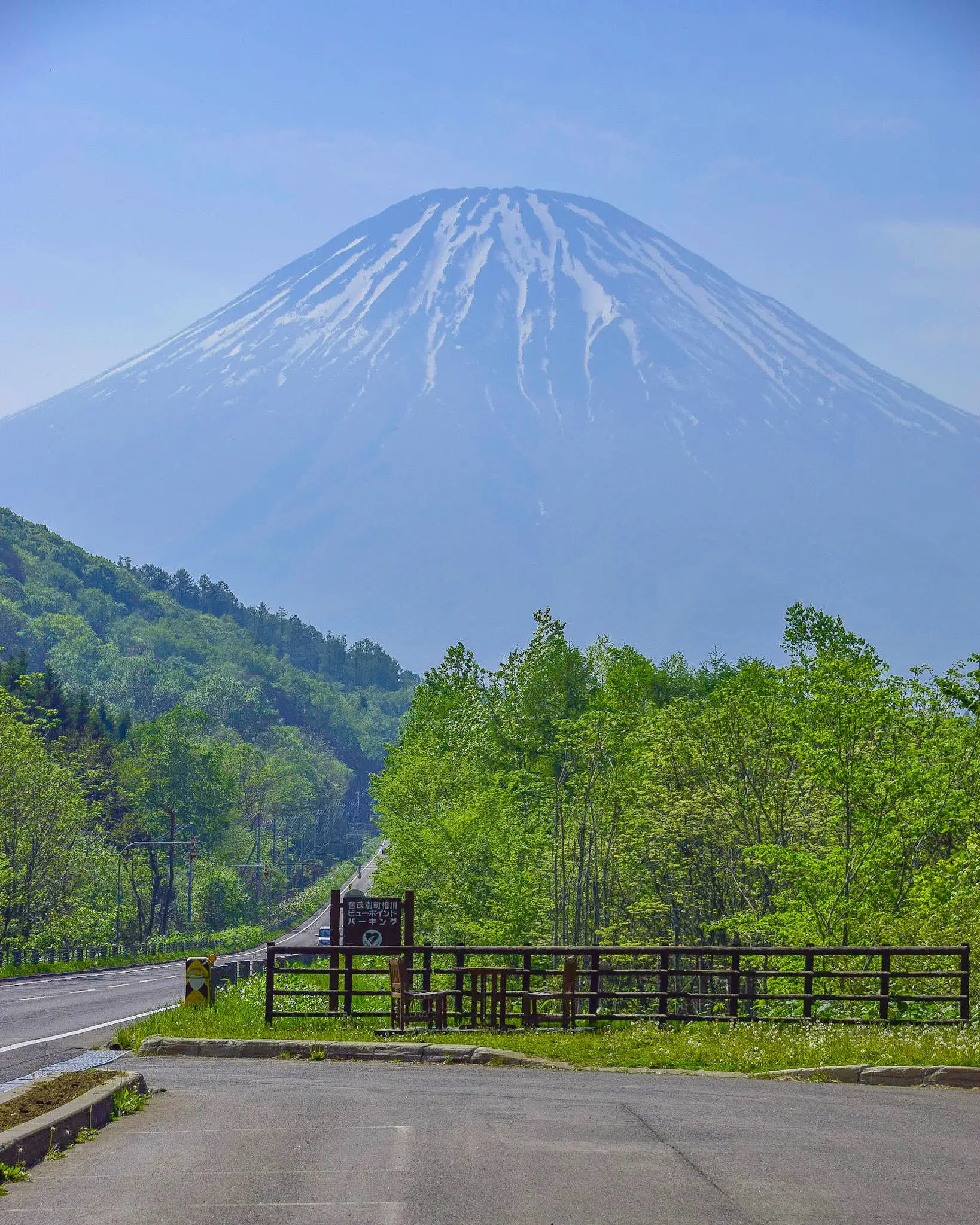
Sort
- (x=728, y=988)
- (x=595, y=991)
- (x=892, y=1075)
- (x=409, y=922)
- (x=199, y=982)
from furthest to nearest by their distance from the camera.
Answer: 1. (x=409, y=922)
2. (x=199, y=982)
3. (x=728, y=988)
4. (x=595, y=991)
5. (x=892, y=1075)

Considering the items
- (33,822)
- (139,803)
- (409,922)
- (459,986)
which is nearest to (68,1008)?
(409,922)

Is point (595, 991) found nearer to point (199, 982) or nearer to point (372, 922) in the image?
point (372, 922)

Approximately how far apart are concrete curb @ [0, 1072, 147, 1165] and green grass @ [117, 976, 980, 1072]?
7754 mm

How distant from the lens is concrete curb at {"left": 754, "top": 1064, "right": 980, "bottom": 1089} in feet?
54.0

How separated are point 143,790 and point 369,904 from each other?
288ft

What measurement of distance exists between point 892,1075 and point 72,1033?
14.8m

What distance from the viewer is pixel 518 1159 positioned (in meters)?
10.9

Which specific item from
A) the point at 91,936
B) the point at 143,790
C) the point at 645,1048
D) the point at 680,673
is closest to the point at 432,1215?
the point at 645,1048

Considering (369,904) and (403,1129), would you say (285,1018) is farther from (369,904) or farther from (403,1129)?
(403,1129)

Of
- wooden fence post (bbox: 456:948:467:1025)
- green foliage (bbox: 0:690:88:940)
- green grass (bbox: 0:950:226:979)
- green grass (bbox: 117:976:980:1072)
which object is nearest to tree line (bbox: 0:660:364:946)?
green foliage (bbox: 0:690:88:940)

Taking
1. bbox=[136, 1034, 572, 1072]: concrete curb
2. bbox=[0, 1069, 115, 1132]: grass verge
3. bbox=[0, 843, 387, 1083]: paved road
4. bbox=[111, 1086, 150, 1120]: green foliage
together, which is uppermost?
bbox=[0, 1069, 115, 1132]: grass verge

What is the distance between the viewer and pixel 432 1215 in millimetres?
9000

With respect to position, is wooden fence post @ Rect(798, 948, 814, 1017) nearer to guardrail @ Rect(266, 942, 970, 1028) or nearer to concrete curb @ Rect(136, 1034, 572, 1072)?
guardrail @ Rect(266, 942, 970, 1028)

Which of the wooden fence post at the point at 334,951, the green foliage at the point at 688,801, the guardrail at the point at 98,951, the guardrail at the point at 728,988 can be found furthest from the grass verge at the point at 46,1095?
the guardrail at the point at 98,951
